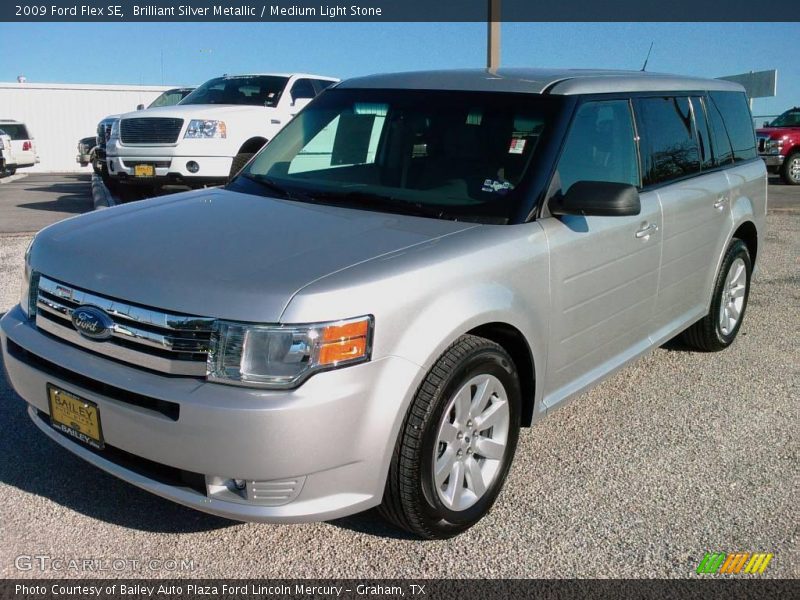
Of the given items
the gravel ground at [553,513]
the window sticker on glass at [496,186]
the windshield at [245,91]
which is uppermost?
the windshield at [245,91]

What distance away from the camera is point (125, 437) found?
269cm

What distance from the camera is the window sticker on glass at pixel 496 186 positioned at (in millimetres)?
3418

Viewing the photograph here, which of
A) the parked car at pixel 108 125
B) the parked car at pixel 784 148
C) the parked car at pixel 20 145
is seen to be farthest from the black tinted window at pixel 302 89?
the parked car at pixel 20 145

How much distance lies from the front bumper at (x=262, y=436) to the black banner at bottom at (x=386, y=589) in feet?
1.02

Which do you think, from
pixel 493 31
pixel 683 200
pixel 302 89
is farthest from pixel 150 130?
pixel 683 200

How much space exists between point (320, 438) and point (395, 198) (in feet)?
4.51

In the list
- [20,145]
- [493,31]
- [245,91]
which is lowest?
[20,145]

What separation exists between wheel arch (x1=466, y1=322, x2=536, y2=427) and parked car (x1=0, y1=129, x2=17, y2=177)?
21817mm

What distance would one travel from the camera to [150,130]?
10773mm

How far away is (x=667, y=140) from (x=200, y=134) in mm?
7478

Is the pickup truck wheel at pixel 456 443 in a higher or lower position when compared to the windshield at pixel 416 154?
lower

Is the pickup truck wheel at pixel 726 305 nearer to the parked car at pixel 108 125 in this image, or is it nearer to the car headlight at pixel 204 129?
the car headlight at pixel 204 129

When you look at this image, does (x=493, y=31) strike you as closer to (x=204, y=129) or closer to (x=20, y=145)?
(x=204, y=129)

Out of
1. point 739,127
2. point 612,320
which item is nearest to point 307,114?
point 612,320
